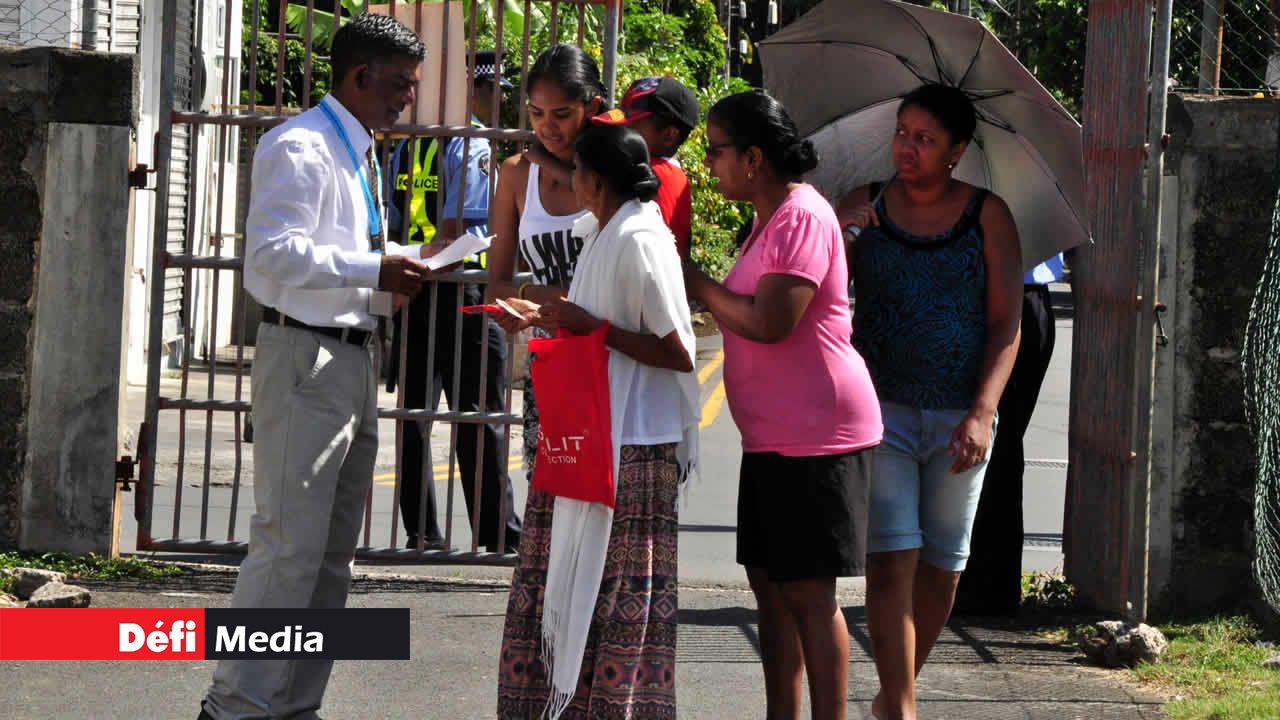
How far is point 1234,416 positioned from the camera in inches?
254

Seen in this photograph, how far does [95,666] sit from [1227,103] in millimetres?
4456

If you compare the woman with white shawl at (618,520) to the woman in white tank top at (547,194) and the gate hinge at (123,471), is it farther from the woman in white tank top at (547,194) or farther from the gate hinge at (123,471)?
the gate hinge at (123,471)

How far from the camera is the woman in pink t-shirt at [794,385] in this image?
14.2 feet

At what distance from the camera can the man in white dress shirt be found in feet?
14.8

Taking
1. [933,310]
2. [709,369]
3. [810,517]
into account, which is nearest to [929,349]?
[933,310]

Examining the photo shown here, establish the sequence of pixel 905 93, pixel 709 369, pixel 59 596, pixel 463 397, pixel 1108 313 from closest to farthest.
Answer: pixel 905 93
pixel 59 596
pixel 1108 313
pixel 463 397
pixel 709 369

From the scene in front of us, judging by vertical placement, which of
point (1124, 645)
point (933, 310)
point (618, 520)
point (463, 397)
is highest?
point (933, 310)

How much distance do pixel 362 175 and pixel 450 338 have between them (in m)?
2.63

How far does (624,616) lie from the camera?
4254 millimetres

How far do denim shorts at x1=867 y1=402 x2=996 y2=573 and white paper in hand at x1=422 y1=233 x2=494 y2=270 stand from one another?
1185 millimetres

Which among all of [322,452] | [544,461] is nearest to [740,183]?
[544,461]

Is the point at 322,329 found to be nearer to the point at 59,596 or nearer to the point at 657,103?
the point at 657,103

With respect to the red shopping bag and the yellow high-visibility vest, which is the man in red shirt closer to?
the red shopping bag

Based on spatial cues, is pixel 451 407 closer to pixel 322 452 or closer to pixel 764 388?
pixel 322 452
